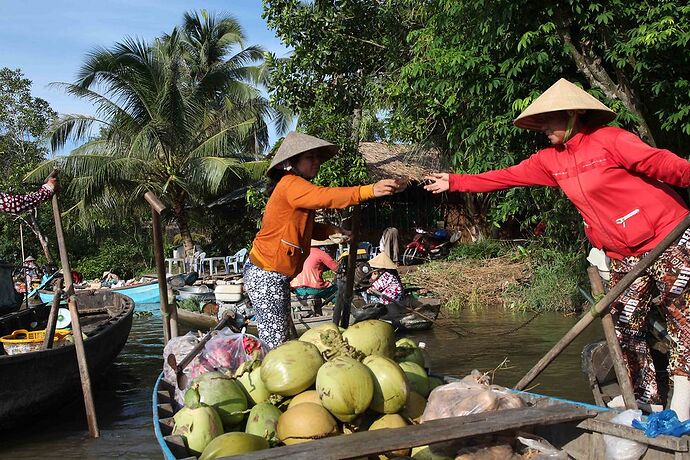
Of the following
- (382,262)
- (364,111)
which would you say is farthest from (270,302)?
(364,111)

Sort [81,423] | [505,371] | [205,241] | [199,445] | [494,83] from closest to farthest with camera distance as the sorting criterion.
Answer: [199,445] → [81,423] → [505,371] → [494,83] → [205,241]

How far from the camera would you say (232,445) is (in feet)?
8.05

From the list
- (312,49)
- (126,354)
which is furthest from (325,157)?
(312,49)

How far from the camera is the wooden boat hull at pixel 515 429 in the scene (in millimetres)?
2051

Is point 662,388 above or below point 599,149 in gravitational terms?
below

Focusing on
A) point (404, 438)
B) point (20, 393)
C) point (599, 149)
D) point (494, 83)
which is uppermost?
point (494, 83)

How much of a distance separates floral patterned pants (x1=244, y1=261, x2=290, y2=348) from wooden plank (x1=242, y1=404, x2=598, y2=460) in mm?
1744

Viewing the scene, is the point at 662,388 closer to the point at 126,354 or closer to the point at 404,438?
the point at 404,438

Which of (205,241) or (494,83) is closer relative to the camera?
(494,83)

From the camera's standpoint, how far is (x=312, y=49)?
12.6 metres

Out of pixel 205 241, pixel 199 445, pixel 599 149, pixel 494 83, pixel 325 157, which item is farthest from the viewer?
pixel 205 241

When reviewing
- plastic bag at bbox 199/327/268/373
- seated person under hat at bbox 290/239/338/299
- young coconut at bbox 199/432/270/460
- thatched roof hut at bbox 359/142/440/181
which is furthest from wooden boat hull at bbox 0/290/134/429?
thatched roof hut at bbox 359/142/440/181

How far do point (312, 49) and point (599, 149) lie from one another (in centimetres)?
1024

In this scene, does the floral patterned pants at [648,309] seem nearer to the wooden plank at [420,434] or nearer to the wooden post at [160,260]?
the wooden plank at [420,434]
